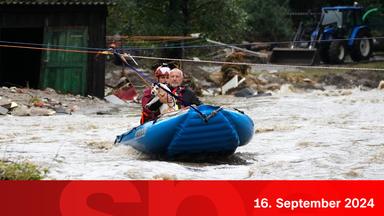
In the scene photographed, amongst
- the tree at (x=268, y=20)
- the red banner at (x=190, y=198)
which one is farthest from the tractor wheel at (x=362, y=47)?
the red banner at (x=190, y=198)

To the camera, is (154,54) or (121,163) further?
(154,54)

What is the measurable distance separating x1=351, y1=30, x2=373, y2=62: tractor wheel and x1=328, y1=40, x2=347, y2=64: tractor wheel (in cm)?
47

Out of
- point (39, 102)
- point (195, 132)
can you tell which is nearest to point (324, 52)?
point (39, 102)

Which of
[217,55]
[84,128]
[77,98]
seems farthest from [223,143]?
[217,55]

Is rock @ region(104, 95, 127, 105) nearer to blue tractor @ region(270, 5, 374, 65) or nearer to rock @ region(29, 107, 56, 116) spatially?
rock @ region(29, 107, 56, 116)

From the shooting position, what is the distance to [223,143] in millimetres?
10219

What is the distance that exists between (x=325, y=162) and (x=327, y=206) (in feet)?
13.7

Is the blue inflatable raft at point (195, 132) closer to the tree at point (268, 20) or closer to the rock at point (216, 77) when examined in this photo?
the rock at point (216, 77)

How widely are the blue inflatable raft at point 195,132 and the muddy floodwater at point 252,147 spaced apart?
0.20 m

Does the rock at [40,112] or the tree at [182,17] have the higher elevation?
the tree at [182,17]

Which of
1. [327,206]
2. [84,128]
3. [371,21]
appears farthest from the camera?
[371,21]

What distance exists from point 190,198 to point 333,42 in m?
25.4

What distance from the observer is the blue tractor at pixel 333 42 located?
3009cm

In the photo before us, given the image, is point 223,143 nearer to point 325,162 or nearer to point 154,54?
point 325,162
